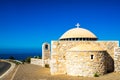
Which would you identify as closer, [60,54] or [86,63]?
[86,63]

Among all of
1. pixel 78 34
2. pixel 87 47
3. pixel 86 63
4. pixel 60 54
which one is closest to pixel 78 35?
pixel 78 34

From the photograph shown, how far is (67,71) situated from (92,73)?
3.17 m

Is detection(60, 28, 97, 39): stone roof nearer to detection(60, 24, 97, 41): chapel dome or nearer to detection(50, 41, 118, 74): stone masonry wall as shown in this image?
detection(60, 24, 97, 41): chapel dome

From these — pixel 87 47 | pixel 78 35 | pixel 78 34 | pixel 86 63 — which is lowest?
pixel 86 63

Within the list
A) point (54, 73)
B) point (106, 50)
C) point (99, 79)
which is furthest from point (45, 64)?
point (99, 79)

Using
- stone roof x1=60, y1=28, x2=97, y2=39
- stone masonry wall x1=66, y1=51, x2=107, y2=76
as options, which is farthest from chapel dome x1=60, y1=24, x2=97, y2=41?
stone masonry wall x1=66, y1=51, x2=107, y2=76

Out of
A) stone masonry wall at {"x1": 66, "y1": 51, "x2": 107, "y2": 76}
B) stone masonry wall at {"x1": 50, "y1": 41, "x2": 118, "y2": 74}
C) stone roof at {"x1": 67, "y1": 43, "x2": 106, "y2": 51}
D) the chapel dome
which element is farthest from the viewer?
the chapel dome

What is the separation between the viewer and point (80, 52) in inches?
926

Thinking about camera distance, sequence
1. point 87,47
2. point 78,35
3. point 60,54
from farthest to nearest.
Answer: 1. point 78,35
2. point 60,54
3. point 87,47

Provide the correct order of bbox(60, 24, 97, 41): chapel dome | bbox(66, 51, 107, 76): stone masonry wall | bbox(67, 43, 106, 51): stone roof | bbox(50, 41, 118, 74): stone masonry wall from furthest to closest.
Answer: bbox(60, 24, 97, 41): chapel dome
bbox(50, 41, 118, 74): stone masonry wall
bbox(67, 43, 106, 51): stone roof
bbox(66, 51, 107, 76): stone masonry wall

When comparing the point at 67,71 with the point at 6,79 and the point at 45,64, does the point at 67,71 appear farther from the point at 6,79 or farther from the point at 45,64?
the point at 45,64

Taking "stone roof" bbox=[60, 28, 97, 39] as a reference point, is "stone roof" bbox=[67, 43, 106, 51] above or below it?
below

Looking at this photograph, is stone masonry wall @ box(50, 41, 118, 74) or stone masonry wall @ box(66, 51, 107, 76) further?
stone masonry wall @ box(50, 41, 118, 74)

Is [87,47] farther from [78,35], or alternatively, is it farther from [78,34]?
[78,34]
